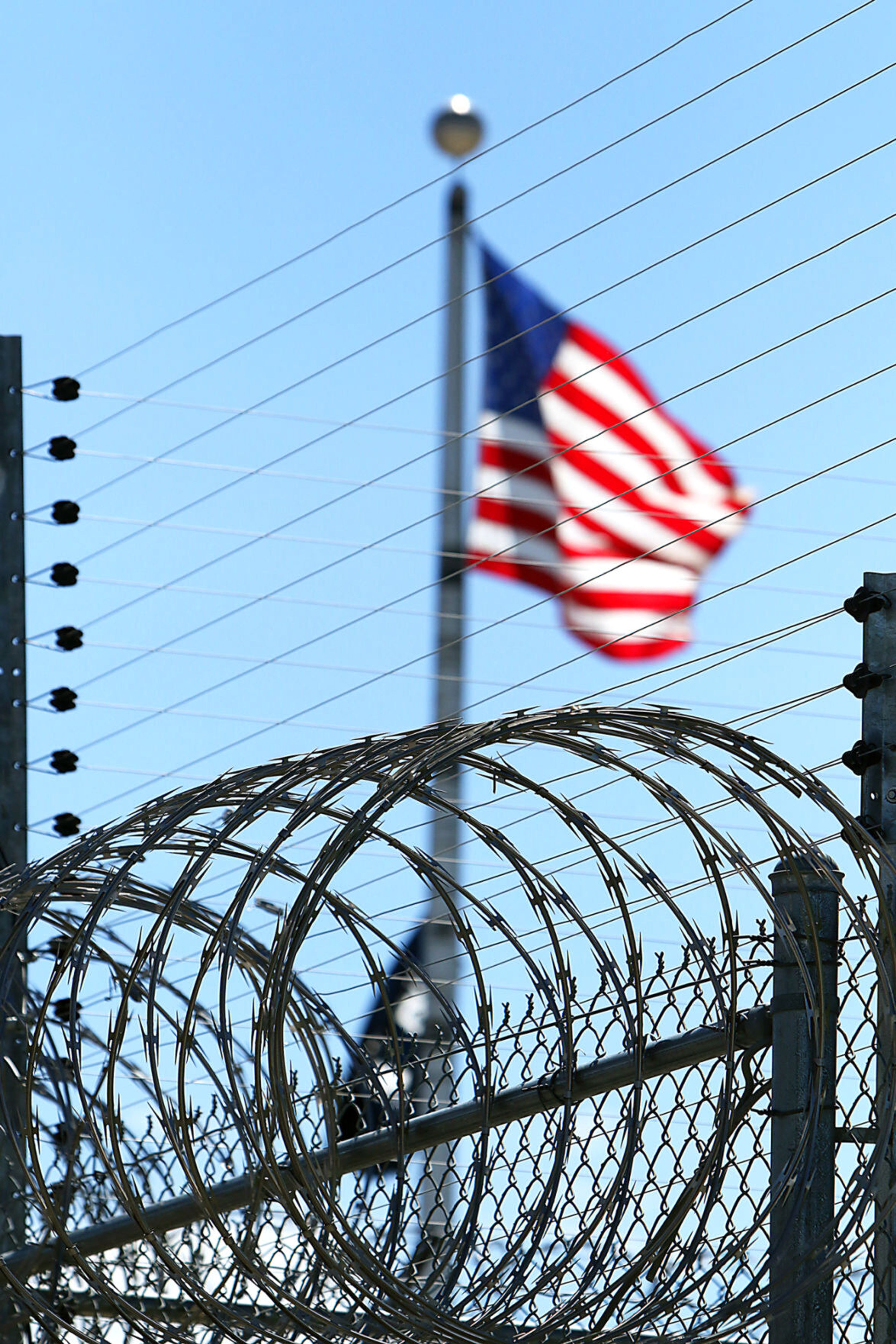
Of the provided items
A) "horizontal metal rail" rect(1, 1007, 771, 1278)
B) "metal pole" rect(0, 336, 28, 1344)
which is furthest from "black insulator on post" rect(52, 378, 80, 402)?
"horizontal metal rail" rect(1, 1007, 771, 1278)

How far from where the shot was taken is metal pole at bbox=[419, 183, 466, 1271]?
264 inches

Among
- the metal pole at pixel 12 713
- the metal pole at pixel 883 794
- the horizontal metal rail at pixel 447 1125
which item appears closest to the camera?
the metal pole at pixel 883 794

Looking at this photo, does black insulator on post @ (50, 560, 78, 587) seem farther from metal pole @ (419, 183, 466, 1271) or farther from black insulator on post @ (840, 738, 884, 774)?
black insulator on post @ (840, 738, 884, 774)

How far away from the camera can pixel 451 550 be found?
32.6 feet

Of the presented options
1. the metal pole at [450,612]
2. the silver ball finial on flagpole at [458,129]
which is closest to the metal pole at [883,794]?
the metal pole at [450,612]

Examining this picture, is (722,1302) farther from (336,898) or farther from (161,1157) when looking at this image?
(161,1157)

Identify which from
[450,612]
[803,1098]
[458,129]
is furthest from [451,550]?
[803,1098]

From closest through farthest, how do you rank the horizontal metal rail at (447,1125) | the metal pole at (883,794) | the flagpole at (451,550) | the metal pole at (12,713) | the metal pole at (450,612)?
the metal pole at (883,794) → the horizontal metal rail at (447,1125) → the metal pole at (12,713) → the metal pole at (450,612) → the flagpole at (451,550)

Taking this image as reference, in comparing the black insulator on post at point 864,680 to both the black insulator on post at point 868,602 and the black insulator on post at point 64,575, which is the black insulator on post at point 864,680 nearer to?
the black insulator on post at point 868,602

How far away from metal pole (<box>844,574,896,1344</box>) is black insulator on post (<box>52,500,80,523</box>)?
13.5 feet

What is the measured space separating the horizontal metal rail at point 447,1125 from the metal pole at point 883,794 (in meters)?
0.36

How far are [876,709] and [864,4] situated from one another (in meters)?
2.36

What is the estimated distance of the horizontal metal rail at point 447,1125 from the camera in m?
3.66

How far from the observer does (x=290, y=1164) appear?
354 centimetres
